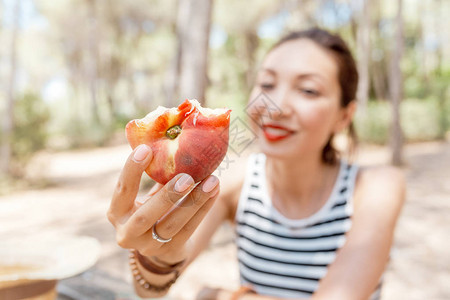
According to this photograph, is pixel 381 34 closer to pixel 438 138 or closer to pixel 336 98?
pixel 438 138

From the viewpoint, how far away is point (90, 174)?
1071 centimetres

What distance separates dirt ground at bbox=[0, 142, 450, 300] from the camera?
357cm

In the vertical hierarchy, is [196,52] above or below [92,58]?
above

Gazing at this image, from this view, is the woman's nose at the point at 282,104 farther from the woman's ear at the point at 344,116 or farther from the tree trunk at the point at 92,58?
the tree trunk at the point at 92,58

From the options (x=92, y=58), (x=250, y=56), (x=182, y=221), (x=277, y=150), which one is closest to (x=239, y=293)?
(x=277, y=150)

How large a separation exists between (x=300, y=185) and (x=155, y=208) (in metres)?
1.11

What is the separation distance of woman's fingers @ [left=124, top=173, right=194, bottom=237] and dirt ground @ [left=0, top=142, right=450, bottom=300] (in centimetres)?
14

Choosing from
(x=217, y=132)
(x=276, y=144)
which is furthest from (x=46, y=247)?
(x=276, y=144)

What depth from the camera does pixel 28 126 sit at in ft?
30.8

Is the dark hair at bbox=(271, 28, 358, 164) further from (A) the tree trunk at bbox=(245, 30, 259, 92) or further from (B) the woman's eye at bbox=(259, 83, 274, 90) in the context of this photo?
(A) the tree trunk at bbox=(245, 30, 259, 92)

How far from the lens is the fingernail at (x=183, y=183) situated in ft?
2.54

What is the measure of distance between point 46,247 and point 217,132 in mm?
738

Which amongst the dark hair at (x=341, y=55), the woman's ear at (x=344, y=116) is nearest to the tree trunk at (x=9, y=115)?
the dark hair at (x=341, y=55)

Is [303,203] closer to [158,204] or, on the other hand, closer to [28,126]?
[158,204]
